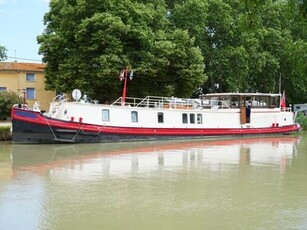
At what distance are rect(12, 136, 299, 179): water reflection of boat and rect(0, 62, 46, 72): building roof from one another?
77.7 ft

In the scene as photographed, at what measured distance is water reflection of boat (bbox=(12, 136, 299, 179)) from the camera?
564 inches

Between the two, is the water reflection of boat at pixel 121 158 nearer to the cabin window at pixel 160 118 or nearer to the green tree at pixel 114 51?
the cabin window at pixel 160 118

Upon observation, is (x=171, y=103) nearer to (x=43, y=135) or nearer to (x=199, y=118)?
(x=199, y=118)

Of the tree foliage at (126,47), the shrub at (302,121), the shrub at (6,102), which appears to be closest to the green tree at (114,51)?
the tree foliage at (126,47)

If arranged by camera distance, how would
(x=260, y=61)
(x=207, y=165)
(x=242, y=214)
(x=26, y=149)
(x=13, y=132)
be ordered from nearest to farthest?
(x=242, y=214)
(x=207, y=165)
(x=26, y=149)
(x=13, y=132)
(x=260, y=61)

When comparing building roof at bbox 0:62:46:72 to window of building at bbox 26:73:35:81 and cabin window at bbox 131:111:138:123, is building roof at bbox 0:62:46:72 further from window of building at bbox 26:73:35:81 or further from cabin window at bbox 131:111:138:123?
cabin window at bbox 131:111:138:123

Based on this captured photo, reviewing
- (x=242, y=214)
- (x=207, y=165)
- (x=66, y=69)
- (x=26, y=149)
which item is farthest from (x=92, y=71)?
(x=242, y=214)

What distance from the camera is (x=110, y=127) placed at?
78.9 feet

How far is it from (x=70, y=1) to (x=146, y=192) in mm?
21461

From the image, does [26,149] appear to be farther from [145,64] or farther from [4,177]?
[145,64]

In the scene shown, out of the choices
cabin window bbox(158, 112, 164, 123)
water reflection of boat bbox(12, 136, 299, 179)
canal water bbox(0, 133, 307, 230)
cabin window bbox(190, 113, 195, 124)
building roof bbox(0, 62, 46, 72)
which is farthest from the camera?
building roof bbox(0, 62, 46, 72)

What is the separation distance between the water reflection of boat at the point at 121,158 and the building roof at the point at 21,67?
77.7 ft

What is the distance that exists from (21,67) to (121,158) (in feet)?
98.4

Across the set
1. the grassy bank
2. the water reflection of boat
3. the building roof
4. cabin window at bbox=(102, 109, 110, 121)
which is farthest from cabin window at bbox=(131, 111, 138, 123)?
the building roof
